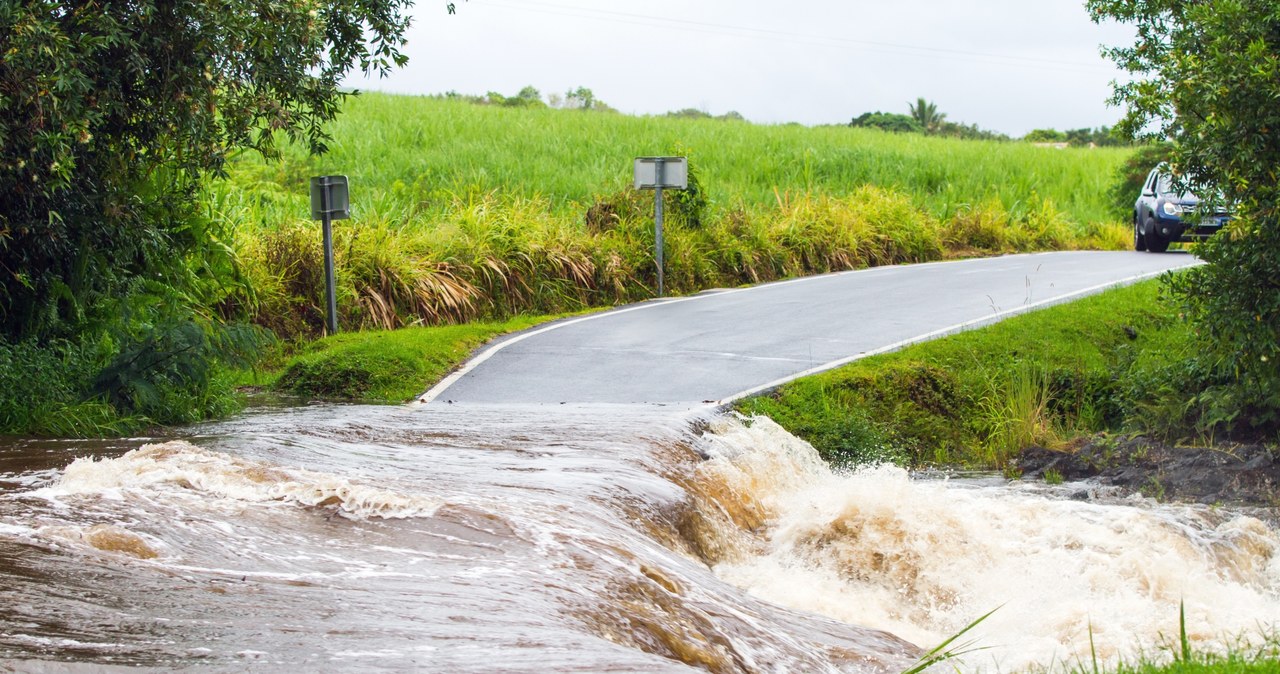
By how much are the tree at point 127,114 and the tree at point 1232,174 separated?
719 cm

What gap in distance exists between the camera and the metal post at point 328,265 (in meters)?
14.7

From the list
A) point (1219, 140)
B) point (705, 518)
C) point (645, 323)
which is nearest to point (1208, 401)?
point (1219, 140)

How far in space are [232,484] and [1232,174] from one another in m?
8.23

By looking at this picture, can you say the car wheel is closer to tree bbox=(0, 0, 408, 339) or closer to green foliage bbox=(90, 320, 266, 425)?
tree bbox=(0, 0, 408, 339)

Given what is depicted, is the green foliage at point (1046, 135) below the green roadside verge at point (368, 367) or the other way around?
the other way around

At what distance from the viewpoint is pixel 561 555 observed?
256 inches

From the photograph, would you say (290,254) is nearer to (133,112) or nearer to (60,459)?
(133,112)

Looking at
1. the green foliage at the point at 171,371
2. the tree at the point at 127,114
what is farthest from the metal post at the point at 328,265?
the green foliage at the point at 171,371

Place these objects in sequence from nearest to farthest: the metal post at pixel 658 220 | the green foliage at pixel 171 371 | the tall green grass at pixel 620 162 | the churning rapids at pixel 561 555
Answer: the churning rapids at pixel 561 555, the green foliage at pixel 171 371, the metal post at pixel 658 220, the tall green grass at pixel 620 162

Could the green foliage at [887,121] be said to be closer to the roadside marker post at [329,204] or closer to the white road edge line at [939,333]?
the white road edge line at [939,333]

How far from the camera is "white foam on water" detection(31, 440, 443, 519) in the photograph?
275 inches

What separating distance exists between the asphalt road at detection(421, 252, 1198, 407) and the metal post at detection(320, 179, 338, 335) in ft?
6.33

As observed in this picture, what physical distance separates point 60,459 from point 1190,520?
7.90 metres

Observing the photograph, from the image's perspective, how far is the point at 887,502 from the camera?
909cm
